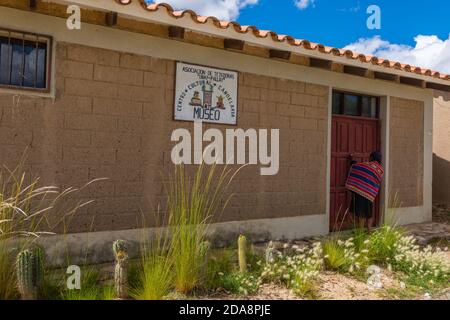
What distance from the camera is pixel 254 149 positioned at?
664 centimetres

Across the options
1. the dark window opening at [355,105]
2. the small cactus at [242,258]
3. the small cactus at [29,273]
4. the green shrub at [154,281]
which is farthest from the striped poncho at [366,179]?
the small cactus at [29,273]

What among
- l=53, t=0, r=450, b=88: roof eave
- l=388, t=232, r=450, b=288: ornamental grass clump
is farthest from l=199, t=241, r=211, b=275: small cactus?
l=53, t=0, r=450, b=88: roof eave

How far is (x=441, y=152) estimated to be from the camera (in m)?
11.1

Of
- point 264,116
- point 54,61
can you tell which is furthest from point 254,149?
point 54,61

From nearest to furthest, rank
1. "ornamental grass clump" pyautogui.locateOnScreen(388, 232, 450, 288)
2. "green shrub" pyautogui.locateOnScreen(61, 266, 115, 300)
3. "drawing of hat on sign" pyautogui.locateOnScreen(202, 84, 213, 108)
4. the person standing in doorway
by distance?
"green shrub" pyautogui.locateOnScreen(61, 266, 115, 300), "ornamental grass clump" pyautogui.locateOnScreen(388, 232, 450, 288), "drawing of hat on sign" pyautogui.locateOnScreen(202, 84, 213, 108), the person standing in doorway

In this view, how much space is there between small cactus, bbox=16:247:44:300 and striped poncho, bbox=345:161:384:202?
5212 mm

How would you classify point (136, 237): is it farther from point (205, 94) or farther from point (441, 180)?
point (441, 180)

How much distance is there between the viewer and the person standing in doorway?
7.48 metres

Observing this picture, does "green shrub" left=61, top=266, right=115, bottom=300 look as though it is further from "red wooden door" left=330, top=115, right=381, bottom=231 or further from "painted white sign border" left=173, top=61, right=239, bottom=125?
"red wooden door" left=330, top=115, right=381, bottom=231

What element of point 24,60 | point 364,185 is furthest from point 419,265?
point 24,60

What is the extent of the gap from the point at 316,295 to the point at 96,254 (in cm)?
246

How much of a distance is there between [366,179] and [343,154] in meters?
0.59

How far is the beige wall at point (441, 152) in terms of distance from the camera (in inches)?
433
